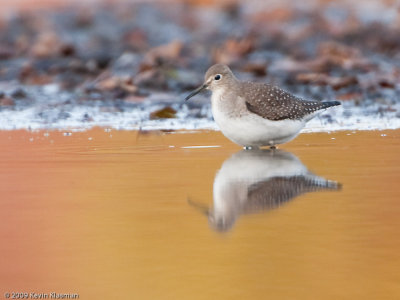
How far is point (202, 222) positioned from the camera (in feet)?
16.4

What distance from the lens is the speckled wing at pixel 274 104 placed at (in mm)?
8156

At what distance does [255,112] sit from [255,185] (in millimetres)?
2237

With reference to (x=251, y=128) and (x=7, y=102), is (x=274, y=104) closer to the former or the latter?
(x=251, y=128)

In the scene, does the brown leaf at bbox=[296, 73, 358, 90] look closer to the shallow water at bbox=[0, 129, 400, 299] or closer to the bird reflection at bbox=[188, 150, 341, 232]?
the shallow water at bbox=[0, 129, 400, 299]

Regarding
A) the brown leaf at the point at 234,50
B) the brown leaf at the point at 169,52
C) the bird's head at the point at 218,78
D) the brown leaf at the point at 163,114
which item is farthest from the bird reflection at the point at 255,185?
the brown leaf at the point at 234,50

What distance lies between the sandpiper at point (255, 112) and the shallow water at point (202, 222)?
22 cm

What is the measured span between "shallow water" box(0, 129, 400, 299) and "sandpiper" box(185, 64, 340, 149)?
0.72 ft

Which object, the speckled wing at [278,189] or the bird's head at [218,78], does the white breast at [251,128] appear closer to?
the bird's head at [218,78]

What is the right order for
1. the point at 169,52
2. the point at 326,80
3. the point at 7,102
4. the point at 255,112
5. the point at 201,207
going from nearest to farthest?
the point at 201,207 → the point at 255,112 → the point at 7,102 → the point at 326,80 → the point at 169,52

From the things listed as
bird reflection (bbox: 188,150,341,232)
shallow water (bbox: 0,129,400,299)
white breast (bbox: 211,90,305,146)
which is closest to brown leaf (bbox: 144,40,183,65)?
white breast (bbox: 211,90,305,146)

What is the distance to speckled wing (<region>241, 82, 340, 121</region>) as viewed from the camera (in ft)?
26.8

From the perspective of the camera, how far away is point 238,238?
4.59 m

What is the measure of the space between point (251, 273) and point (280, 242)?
1.73 feet

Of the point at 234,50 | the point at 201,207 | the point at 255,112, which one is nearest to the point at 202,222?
the point at 201,207
